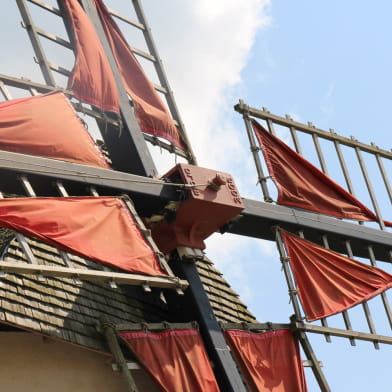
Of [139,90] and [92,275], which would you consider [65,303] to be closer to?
[92,275]

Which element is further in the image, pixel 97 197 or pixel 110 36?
pixel 110 36

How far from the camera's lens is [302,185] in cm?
1074

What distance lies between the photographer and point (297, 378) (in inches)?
360

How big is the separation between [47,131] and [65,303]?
157cm

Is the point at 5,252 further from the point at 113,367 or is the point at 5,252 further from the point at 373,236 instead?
the point at 373,236

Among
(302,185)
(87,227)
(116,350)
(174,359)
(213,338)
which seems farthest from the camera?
(302,185)

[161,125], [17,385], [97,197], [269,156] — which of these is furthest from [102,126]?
[17,385]

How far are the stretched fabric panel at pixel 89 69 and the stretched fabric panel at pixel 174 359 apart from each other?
2417 mm

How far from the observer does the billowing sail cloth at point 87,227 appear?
24.6 feet

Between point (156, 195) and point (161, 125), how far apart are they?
1444 millimetres

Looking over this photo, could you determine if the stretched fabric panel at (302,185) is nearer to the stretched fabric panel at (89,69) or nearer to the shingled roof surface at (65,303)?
the stretched fabric panel at (89,69)

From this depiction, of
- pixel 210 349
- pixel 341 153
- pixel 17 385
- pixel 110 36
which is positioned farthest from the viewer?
pixel 341 153

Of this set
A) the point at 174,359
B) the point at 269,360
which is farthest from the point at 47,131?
the point at 269,360

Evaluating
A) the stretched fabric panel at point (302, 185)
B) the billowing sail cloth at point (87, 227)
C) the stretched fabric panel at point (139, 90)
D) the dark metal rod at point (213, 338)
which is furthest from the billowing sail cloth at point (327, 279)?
the billowing sail cloth at point (87, 227)
